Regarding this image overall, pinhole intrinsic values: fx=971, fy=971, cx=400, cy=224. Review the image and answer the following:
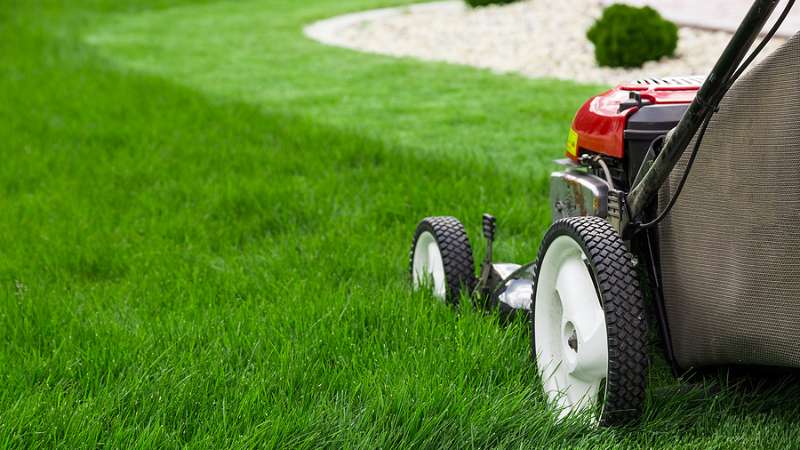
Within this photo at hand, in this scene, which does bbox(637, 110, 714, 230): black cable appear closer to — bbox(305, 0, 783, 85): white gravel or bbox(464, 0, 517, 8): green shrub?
bbox(305, 0, 783, 85): white gravel

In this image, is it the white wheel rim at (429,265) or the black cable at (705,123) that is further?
the white wheel rim at (429,265)

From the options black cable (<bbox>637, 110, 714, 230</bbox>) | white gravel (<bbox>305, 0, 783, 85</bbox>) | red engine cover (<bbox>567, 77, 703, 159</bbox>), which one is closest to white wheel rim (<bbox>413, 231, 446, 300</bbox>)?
red engine cover (<bbox>567, 77, 703, 159</bbox>)

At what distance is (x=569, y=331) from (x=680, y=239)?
0.32m

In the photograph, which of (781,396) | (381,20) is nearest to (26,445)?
(781,396)

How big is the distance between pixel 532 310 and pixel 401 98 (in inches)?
218

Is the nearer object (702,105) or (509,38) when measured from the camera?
(702,105)

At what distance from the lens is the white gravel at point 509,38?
8.87 metres

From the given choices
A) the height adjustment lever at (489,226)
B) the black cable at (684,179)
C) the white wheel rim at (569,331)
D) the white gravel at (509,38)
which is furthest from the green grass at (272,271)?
the white gravel at (509,38)

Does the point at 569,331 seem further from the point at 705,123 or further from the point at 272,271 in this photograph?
the point at 272,271

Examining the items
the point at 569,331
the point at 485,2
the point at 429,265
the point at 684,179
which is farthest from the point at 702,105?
the point at 485,2

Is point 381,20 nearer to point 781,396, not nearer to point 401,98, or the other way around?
point 401,98

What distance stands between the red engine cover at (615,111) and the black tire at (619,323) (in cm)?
39

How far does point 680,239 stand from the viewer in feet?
6.73

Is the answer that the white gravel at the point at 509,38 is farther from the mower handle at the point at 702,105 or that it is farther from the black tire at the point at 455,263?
the mower handle at the point at 702,105
